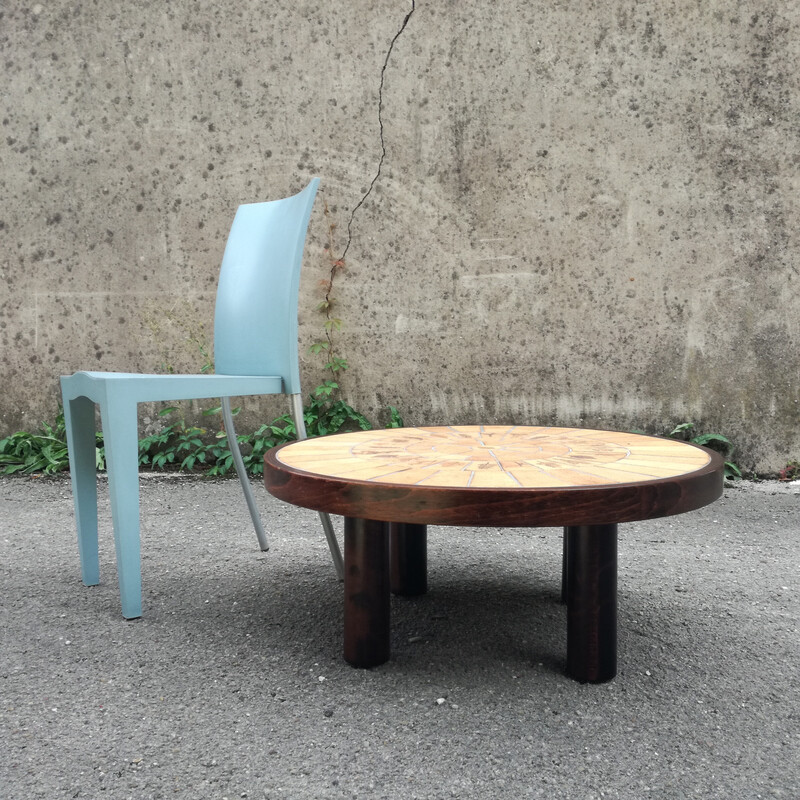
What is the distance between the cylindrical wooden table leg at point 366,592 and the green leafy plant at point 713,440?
2111mm

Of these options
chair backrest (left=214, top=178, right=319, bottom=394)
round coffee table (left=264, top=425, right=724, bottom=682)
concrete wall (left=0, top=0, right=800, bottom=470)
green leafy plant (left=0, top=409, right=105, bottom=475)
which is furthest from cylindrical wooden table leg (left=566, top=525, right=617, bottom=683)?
green leafy plant (left=0, top=409, right=105, bottom=475)

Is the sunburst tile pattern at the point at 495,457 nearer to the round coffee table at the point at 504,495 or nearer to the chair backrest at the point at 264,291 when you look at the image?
the round coffee table at the point at 504,495

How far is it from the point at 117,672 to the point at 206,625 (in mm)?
226

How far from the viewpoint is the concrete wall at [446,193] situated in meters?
2.88

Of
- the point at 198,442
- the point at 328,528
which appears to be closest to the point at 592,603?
the point at 328,528

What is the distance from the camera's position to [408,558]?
1.52 meters

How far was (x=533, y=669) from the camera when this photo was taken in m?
1.17

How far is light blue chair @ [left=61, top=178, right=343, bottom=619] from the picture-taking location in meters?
1.38

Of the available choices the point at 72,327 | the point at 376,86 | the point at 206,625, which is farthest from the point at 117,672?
the point at 376,86

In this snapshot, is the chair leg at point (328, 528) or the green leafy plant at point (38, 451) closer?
the chair leg at point (328, 528)

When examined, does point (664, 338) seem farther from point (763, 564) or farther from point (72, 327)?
point (72, 327)

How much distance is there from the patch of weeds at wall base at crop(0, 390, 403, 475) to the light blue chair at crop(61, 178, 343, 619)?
1.19 metres

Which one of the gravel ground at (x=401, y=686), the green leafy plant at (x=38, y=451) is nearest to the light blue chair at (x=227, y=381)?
the gravel ground at (x=401, y=686)

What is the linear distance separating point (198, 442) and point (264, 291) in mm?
1601
